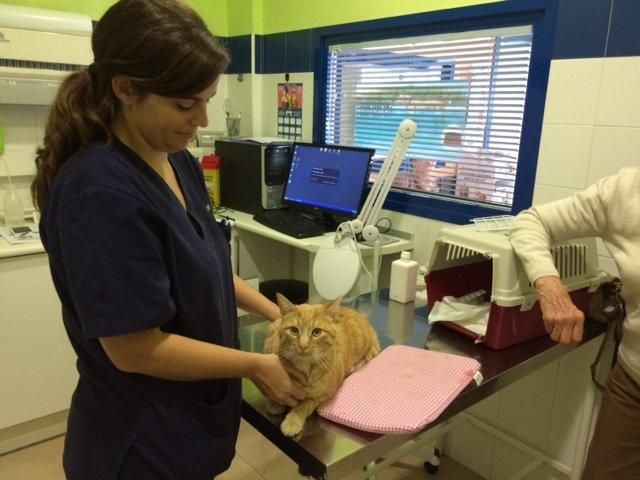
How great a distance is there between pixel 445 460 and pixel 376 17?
216cm

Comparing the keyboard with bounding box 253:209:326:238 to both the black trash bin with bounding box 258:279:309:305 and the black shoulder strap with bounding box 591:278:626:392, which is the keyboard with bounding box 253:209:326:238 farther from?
the black shoulder strap with bounding box 591:278:626:392

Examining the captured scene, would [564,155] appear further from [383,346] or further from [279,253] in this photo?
[279,253]

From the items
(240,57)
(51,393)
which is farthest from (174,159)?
(240,57)

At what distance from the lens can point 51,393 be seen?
2.33 meters

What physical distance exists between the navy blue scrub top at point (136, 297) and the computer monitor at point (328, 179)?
4.74 feet

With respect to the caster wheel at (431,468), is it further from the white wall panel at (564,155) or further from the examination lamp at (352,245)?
the white wall panel at (564,155)

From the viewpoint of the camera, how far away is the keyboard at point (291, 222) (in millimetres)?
2488

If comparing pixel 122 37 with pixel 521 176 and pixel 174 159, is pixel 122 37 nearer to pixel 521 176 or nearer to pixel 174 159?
pixel 174 159

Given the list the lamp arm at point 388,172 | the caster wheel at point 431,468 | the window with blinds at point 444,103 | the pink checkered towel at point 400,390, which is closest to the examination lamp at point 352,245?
the lamp arm at point 388,172

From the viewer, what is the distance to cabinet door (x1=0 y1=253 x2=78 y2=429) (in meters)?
2.18

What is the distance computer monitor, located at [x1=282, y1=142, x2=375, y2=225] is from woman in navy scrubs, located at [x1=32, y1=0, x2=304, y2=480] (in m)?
1.53

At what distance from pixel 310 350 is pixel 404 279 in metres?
0.85

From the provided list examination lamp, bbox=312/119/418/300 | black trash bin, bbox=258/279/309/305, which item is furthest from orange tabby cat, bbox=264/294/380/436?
black trash bin, bbox=258/279/309/305

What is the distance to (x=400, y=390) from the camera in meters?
1.19
